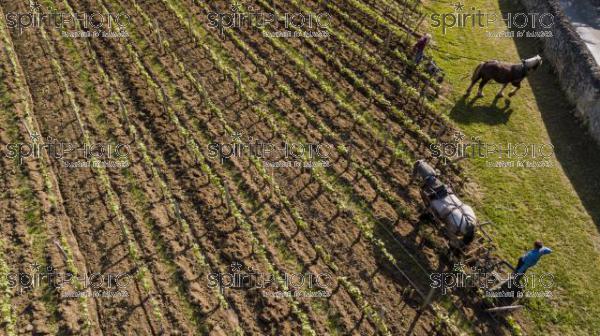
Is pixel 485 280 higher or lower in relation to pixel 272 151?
lower

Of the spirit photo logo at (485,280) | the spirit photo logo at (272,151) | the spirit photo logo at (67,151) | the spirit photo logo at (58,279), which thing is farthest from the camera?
the spirit photo logo at (272,151)

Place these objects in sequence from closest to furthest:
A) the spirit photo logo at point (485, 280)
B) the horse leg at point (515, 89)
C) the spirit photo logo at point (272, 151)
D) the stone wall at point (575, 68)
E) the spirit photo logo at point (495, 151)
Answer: the spirit photo logo at point (485, 280)
the spirit photo logo at point (272, 151)
the spirit photo logo at point (495, 151)
the stone wall at point (575, 68)
the horse leg at point (515, 89)

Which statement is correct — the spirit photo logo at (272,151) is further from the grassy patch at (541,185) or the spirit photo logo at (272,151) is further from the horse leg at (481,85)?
the horse leg at (481,85)

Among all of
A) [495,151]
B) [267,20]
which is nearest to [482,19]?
[495,151]

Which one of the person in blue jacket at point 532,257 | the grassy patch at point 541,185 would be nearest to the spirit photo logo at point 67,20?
the grassy patch at point 541,185

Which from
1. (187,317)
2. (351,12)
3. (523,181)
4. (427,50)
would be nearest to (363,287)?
(187,317)

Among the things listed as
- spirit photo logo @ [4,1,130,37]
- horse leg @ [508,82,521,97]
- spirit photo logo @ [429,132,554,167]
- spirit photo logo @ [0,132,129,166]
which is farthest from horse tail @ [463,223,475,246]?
spirit photo logo @ [4,1,130,37]

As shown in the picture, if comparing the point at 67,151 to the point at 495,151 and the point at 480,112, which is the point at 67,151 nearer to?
the point at 495,151
